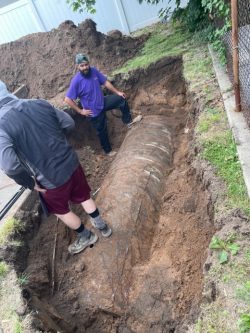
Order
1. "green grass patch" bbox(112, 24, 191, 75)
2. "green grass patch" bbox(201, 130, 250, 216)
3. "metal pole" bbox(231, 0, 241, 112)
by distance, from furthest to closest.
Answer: "green grass patch" bbox(112, 24, 191, 75) → "metal pole" bbox(231, 0, 241, 112) → "green grass patch" bbox(201, 130, 250, 216)

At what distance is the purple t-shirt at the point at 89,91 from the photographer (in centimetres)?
612

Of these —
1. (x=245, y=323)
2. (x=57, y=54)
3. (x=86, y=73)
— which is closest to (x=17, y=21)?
(x=57, y=54)

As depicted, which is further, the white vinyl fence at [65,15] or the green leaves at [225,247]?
the white vinyl fence at [65,15]

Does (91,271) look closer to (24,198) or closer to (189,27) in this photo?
(24,198)

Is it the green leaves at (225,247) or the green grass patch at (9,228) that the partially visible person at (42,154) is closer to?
the green grass patch at (9,228)

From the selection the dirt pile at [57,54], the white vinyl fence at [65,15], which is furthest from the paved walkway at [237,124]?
the white vinyl fence at [65,15]

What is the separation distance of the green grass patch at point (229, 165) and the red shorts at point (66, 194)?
148 cm

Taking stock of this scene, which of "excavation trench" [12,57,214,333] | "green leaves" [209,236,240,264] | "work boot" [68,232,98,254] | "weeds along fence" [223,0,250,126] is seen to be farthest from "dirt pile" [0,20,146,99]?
"green leaves" [209,236,240,264]

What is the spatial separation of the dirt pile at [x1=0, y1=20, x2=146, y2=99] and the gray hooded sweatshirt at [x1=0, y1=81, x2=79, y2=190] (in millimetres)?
4666

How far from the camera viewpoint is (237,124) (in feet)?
13.5

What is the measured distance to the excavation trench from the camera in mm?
3455

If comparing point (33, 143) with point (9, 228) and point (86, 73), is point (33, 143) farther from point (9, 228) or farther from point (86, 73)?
point (86, 73)

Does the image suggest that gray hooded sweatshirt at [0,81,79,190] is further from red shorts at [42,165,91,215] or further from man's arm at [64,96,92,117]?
man's arm at [64,96,92,117]

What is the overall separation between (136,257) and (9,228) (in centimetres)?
158
